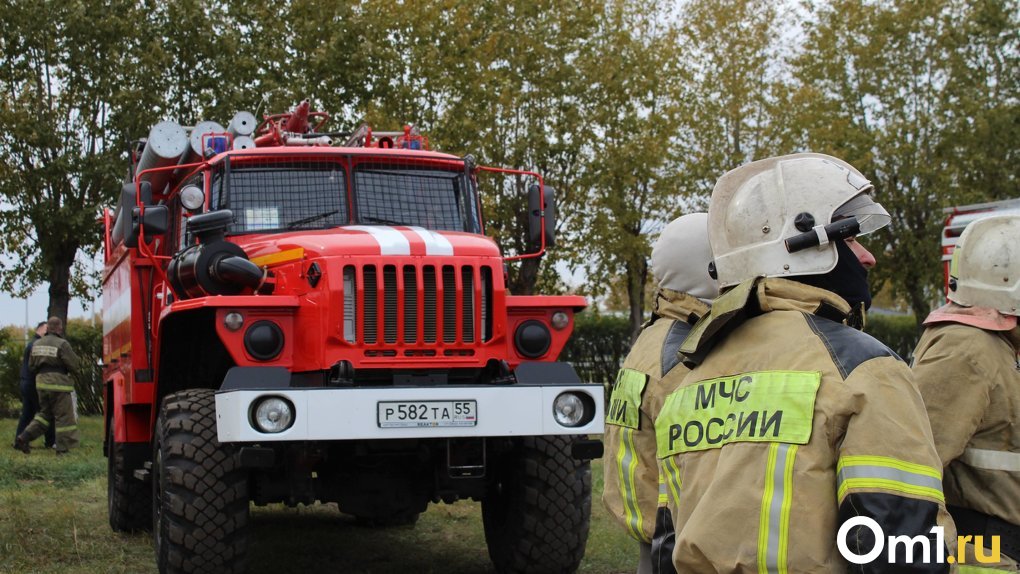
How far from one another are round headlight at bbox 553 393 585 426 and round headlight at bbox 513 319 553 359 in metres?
0.53

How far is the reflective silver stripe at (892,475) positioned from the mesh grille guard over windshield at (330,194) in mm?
5965

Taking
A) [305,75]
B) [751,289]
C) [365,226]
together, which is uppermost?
[305,75]

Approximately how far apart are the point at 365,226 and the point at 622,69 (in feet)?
55.7

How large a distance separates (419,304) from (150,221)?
1793mm

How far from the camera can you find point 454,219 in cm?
816

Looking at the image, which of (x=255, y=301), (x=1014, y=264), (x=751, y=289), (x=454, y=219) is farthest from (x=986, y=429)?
(x=454, y=219)

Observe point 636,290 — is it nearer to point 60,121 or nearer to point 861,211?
point 60,121

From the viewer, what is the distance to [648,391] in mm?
3674

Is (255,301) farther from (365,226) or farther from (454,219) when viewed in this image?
(454,219)

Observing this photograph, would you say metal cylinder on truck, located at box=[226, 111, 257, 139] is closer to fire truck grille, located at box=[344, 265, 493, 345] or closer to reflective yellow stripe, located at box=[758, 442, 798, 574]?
fire truck grille, located at box=[344, 265, 493, 345]

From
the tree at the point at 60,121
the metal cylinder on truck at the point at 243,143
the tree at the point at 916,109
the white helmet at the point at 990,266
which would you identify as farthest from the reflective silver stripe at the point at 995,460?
the tree at the point at 916,109

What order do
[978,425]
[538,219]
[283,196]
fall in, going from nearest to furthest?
1. [978,425]
2. [283,196]
3. [538,219]

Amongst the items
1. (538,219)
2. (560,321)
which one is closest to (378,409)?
(560,321)

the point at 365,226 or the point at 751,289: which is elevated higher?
the point at 365,226
